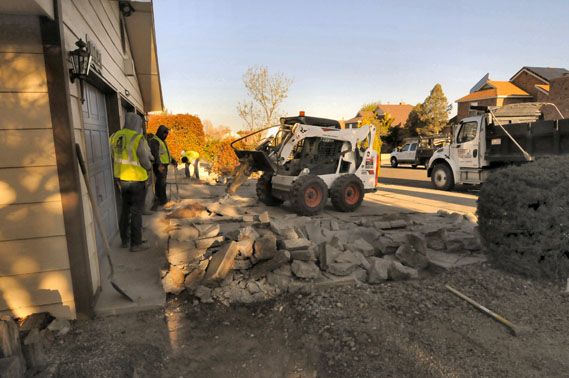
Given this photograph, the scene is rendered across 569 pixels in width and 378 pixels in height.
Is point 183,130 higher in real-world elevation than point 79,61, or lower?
higher

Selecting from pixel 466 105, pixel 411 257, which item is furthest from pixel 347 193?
pixel 466 105

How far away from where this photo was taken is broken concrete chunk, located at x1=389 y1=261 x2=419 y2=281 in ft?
13.6

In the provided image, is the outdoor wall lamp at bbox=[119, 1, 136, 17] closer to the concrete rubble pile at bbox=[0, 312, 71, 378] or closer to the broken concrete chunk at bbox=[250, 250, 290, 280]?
the broken concrete chunk at bbox=[250, 250, 290, 280]

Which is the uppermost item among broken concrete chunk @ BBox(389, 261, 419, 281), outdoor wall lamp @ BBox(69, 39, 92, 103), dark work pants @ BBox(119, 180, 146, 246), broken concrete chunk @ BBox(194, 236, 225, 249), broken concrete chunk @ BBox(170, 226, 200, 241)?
outdoor wall lamp @ BBox(69, 39, 92, 103)

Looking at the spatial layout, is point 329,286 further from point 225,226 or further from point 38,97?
point 38,97

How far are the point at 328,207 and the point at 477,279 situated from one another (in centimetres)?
489

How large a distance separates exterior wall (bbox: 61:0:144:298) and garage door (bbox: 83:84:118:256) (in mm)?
310

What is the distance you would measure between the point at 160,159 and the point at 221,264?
3.51 meters

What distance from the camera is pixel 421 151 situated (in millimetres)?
22938

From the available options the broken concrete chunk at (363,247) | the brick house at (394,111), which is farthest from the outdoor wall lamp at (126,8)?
the brick house at (394,111)

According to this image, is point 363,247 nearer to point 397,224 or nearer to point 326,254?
point 326,254

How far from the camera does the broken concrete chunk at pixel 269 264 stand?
4054 millimetres

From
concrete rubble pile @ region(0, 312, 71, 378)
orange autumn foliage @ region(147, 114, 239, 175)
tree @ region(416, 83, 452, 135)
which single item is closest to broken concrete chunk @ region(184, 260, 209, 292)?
concrete rubble pile @ region(0, 312, 71, 378)

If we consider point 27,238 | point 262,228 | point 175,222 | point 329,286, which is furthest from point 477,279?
point 27,238
